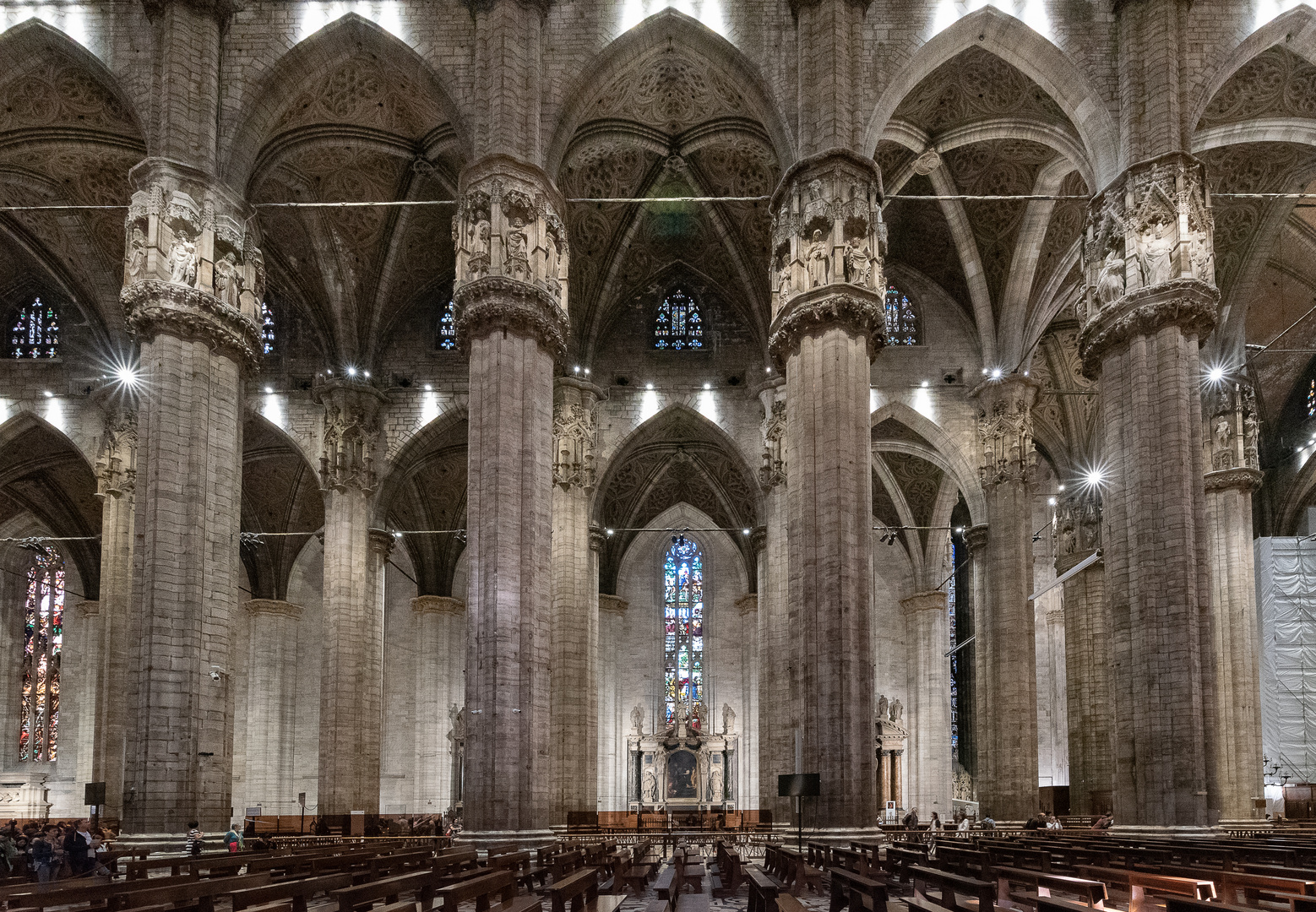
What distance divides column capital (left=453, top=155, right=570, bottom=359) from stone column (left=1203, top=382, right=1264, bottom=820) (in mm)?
15697

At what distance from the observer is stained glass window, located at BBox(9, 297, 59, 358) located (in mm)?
34781

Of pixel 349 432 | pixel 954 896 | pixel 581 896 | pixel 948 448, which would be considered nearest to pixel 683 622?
pixel 948 448

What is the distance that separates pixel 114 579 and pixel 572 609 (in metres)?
11.3

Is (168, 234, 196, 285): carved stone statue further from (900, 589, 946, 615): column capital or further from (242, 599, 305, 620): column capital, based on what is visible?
(900, 589, 946, 615): column capital

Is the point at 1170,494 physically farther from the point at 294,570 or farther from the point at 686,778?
the point at 294,570

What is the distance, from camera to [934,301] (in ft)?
116

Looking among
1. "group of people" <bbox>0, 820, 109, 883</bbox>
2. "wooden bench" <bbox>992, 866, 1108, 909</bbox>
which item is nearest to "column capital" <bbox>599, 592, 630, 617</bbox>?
"group of people" <bbox>0, 820, 109, 883</bbox>

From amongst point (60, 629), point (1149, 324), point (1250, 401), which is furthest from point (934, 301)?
point (60, 629)

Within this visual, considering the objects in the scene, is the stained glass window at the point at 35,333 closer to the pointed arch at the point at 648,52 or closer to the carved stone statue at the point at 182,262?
the carved stone statue at the point at 182,262

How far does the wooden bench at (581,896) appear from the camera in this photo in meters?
8.45

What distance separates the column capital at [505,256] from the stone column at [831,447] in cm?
438

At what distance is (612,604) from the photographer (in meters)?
46.2

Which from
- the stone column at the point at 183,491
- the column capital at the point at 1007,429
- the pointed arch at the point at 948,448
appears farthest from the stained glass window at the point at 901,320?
the stone column at the point at 183,491

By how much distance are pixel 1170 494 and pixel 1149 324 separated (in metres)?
3.17
